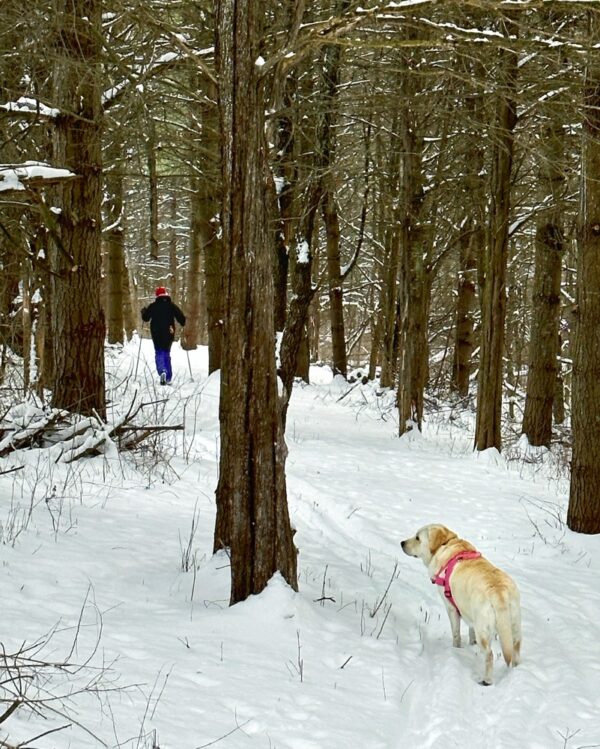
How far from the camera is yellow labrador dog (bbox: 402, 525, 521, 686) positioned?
402cm

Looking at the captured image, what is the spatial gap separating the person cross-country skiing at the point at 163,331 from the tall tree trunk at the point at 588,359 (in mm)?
9575

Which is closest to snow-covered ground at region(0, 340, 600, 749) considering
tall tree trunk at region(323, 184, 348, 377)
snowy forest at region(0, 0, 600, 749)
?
snowy forest at region(0, 0, 600, 749)

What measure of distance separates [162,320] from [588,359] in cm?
1092

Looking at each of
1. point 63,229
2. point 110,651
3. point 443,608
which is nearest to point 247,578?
point 110,651

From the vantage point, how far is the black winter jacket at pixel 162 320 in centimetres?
1572

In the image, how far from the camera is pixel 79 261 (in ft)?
25.6

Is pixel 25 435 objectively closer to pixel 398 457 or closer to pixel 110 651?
pixel 110 651

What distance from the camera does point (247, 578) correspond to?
459 cm

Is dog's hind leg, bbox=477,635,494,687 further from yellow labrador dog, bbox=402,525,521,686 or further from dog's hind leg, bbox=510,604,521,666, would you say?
dog's hind leg, bbox=510,604,521,666

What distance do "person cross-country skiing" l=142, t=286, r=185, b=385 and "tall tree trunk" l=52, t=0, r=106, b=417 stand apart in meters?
6.93

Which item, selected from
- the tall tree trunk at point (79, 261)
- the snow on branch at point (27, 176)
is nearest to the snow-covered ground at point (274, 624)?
the tall tree trunk at point (79, 261)

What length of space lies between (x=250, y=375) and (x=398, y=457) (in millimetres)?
7261

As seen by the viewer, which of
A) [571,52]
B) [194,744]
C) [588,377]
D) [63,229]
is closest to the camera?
[194,744]

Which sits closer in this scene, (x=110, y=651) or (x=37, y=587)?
(x=110, y=651)
